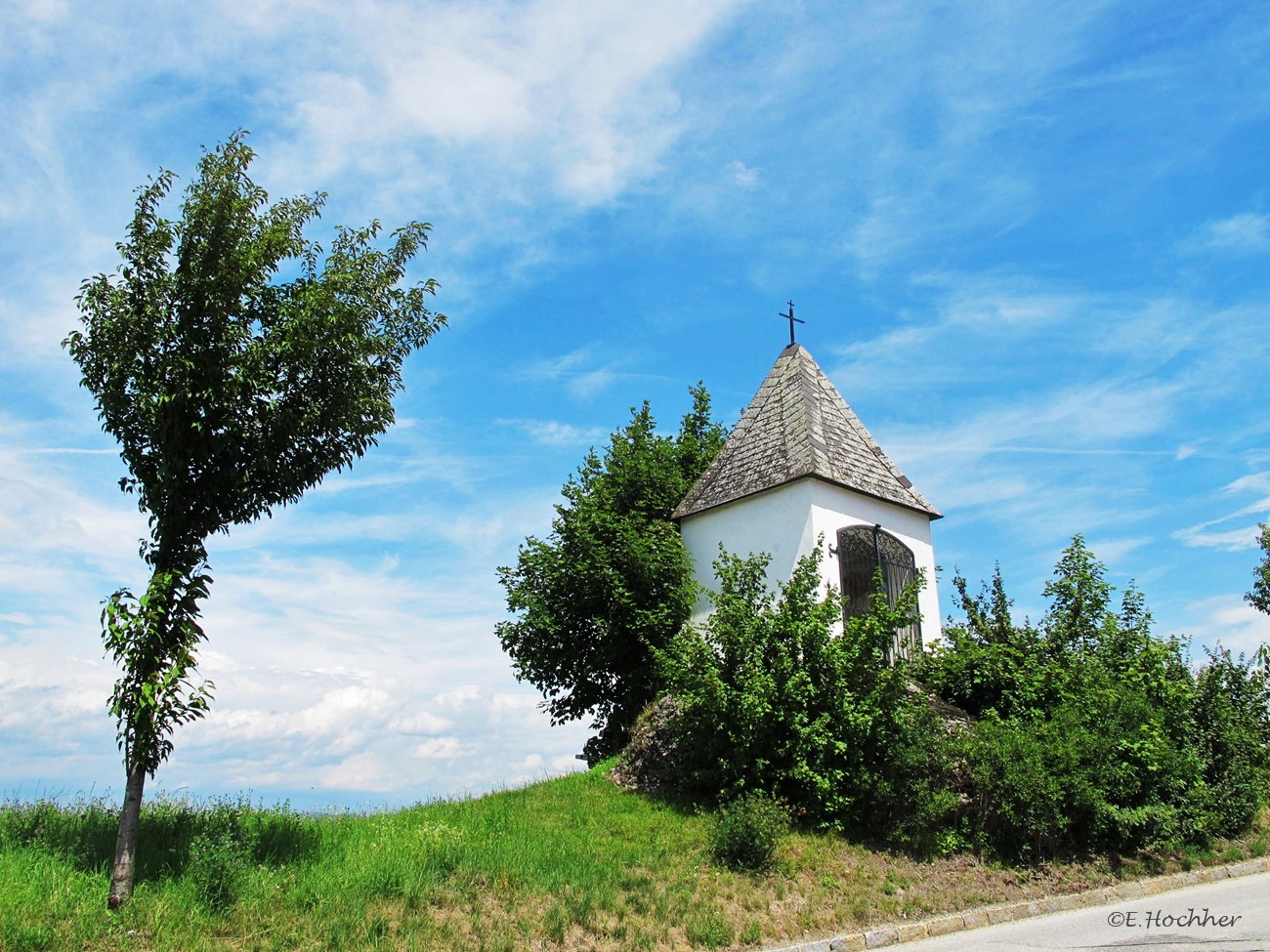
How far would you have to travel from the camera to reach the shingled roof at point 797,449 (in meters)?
20.1

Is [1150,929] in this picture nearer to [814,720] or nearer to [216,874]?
[814,720]

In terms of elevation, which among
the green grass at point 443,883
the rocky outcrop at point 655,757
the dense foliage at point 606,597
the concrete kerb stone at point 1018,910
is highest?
the dense foliage at point 606,597

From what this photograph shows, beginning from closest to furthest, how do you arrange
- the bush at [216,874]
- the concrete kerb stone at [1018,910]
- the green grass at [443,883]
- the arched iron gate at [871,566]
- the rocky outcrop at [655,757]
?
the green grass at [443,883]
the bush at [216,874]
the concrete kerb stone at [1018,910]
the rocky outcrop at [655,757]
the arched iron gate at [871,566]

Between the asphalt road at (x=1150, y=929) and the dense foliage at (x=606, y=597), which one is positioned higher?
the dense foliage at (x=606, y=597)

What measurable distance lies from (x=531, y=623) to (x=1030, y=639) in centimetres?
1065

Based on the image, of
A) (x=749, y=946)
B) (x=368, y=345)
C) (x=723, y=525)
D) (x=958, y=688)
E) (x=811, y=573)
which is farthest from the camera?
(x=723, y=525)

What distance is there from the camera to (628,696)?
22109 mm

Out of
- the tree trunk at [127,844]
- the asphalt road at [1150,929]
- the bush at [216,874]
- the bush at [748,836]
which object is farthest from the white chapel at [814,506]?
the tree trunk at [127,844]

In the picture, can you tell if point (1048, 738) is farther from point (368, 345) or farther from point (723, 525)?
point (368, 345)

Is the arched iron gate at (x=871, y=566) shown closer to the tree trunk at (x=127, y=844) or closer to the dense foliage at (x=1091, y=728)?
the dense foliage at (x=1091, y=728)

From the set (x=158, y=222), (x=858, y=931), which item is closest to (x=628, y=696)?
(x=858, y=931)

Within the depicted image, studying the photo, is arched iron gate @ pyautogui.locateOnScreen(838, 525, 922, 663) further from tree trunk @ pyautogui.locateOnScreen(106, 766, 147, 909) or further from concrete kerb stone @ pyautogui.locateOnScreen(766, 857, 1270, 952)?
tree trunk @ pyautogui.locateOnScreen(106, 766, 147, 909)

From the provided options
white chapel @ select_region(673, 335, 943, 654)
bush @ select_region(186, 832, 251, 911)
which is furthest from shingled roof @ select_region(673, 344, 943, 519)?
bush @ select_region(186, 832, 251, 911)

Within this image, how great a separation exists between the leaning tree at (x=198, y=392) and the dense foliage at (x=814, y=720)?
24.3ft
